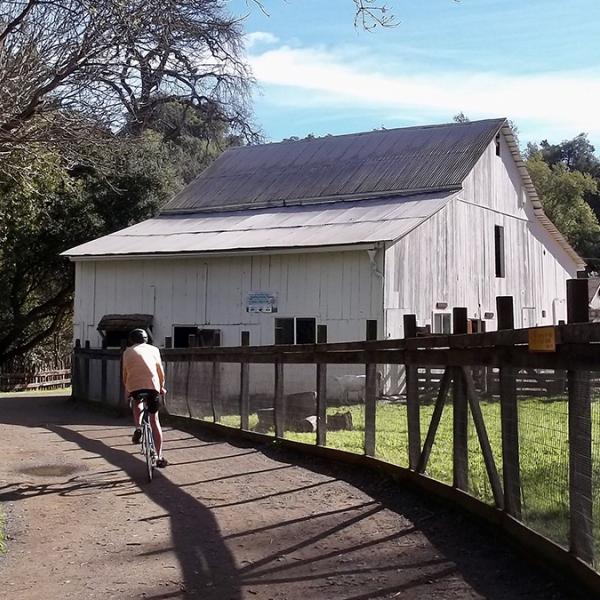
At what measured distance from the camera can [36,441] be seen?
1380 cm

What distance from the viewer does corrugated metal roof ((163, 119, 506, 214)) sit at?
27641mm

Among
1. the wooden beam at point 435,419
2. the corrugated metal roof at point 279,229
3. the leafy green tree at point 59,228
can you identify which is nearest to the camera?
the wooden beam at point 435,419

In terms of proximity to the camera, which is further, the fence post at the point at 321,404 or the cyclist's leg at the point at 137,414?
the fence post at the point at 321,404

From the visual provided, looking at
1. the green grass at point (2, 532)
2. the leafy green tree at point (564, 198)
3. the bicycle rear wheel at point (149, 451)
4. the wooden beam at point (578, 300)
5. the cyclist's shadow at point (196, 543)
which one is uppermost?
the leafy green tree at point (564, 198)

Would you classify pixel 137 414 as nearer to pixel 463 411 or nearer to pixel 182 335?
pixel 463 411

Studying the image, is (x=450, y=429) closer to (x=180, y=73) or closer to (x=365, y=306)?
(x=180, y=73)

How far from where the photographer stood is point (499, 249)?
29750mm

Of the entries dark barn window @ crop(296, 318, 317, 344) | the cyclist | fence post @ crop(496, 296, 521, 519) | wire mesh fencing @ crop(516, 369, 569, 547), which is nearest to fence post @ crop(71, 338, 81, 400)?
dark barn window @ crop(296, 318, 317, 344)

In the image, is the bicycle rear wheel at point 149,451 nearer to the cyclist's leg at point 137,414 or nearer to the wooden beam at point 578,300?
the cyclist's leg at point 137,414

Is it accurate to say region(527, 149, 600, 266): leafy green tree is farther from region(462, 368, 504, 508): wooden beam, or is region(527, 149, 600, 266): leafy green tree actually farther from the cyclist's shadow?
region(462, 368, 504, 508): wooden beam

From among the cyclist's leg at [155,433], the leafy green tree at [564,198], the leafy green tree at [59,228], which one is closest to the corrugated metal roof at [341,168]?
the leafy green tree at [59,228]

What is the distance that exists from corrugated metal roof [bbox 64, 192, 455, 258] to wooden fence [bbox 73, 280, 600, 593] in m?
11.4

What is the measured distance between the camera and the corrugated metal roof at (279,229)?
76.3 ft

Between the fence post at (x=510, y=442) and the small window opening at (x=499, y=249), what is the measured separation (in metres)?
23.5
